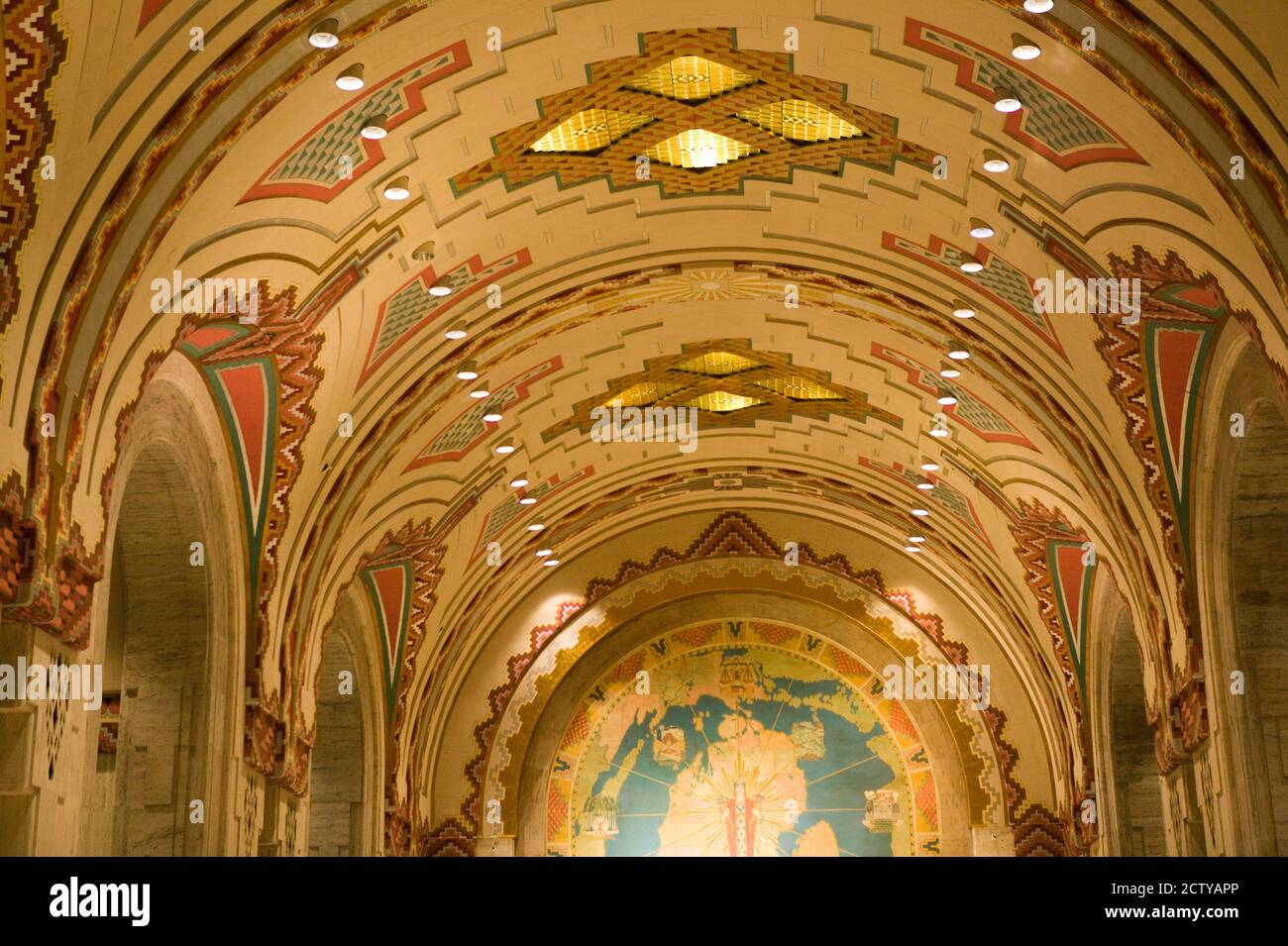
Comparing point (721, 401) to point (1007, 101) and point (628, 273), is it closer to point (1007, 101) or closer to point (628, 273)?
point (628, 273)

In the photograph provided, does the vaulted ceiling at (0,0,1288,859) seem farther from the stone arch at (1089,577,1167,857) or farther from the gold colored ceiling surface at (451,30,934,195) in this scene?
the stone arch at (1089,577,1167,857)

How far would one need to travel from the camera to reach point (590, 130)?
1320 cm

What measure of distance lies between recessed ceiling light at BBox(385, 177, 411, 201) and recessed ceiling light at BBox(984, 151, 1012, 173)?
4462 millimetres

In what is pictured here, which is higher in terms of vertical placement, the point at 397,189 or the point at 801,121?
the point at 801,121

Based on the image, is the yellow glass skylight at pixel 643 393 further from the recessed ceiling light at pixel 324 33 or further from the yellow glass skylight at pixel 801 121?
the recessed ceiling light at pixel 324 33

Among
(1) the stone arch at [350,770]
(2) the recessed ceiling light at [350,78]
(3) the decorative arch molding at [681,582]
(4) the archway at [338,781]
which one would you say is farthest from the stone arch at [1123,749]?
(2) the recessed ceiling light at [350,78]

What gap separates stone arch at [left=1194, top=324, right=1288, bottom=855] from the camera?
1241cm

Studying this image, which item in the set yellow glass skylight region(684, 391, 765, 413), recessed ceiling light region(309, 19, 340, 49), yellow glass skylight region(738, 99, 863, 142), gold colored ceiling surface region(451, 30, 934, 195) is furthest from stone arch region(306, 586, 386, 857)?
recessed ceiling light region(309, 19, 340, 49)

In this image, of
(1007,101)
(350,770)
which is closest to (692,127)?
(1007,101)

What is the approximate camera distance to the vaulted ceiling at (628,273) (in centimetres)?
932

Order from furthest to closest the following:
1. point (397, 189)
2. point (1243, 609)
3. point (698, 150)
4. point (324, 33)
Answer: point (698, 150) → point (1243, 609) → point (397, 189) → point (324, 33)

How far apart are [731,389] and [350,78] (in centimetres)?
958

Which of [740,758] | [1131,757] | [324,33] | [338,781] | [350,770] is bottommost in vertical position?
[1131,757]
